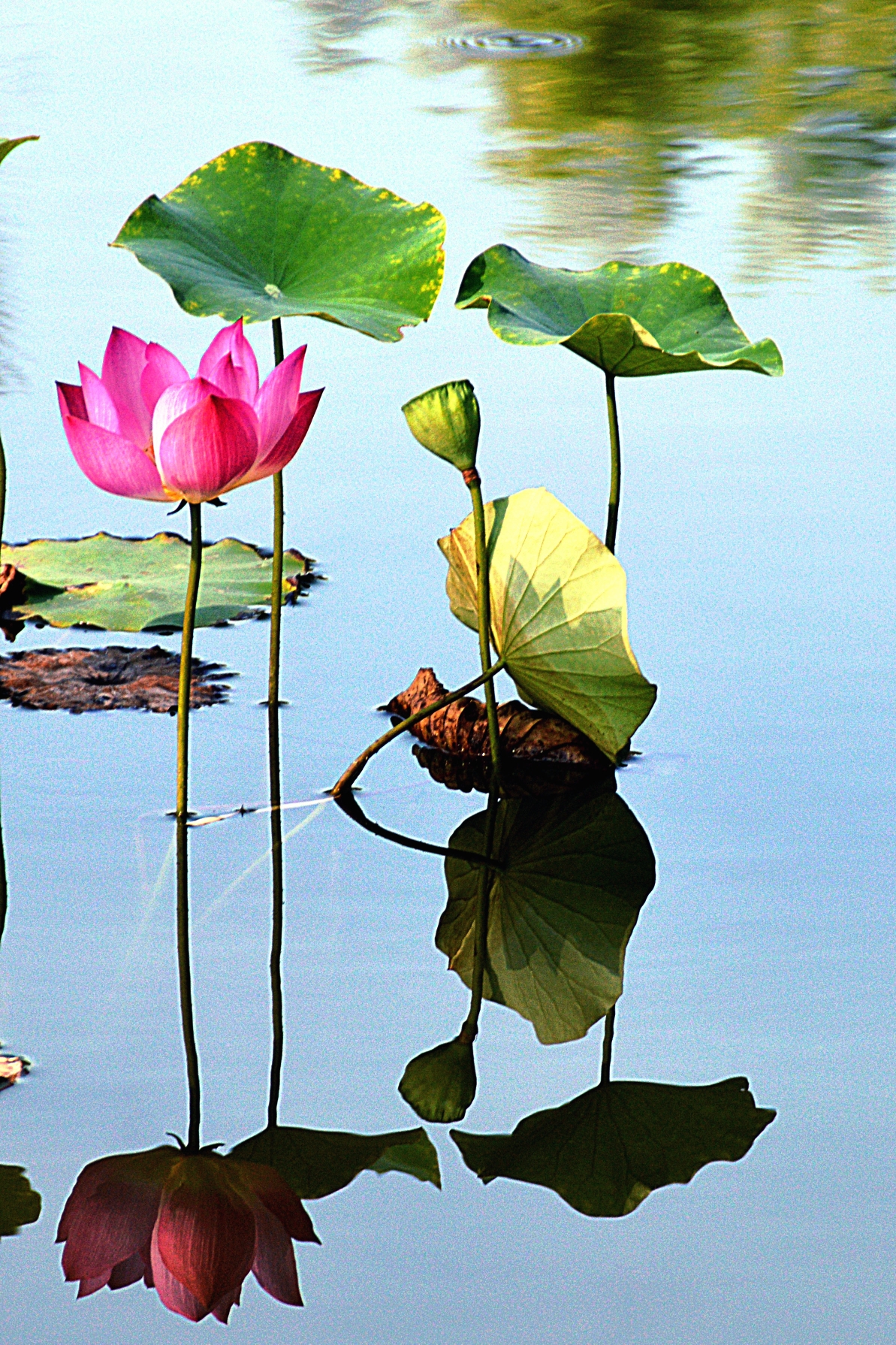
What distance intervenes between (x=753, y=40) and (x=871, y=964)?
12.8 feet

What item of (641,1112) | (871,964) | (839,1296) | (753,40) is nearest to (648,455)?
(871,964)

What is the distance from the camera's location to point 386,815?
1.29 meters

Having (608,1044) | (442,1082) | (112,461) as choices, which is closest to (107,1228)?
(442,1082)

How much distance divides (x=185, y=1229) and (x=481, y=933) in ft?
1.15

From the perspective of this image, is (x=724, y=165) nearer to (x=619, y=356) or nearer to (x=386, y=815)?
(x=619, y=356)

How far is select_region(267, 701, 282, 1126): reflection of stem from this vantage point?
0.95 m

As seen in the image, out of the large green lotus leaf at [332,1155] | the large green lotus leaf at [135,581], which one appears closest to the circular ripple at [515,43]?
the large green lotus leaf at [135,581]

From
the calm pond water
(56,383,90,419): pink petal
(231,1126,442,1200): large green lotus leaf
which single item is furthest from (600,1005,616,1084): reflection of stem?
(56,383,90,419): pink petal

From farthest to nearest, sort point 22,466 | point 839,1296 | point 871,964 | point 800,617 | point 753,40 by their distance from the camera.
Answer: point 753,40, point 22,466, point 800,617, point 871,964, point 839,1296

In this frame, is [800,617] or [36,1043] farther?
[800,617]

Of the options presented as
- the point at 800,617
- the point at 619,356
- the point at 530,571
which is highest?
the point at 619,356

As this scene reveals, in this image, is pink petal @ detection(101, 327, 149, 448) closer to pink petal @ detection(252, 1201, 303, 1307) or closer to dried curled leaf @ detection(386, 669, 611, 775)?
dried curled leaf @ detection(386, 669, 611, 775)

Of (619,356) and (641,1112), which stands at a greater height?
(619,356)

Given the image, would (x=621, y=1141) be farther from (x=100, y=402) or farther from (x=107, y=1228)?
(x=100, y=402)
